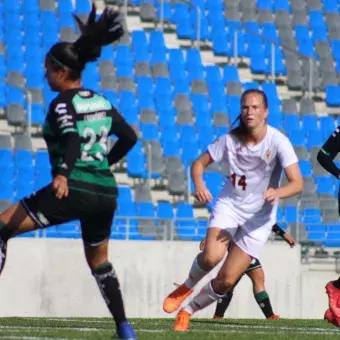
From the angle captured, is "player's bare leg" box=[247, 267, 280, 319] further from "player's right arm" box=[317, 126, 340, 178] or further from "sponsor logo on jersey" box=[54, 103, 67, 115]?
"sponsor logo on jersey" box=[54, 103, 67, 115]

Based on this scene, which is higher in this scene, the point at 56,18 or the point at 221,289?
the point at 56,18

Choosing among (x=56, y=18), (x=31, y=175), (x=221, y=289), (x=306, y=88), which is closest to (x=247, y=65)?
(x=306, y=88)

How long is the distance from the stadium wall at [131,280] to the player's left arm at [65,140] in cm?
843

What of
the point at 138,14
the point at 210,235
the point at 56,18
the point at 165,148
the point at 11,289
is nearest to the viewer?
the point at 210,235

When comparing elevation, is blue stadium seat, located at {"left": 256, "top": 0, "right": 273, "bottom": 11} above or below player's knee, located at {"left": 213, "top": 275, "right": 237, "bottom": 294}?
above

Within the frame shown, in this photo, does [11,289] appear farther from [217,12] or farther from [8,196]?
[217,12]

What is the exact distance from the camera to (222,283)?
9.70 metres

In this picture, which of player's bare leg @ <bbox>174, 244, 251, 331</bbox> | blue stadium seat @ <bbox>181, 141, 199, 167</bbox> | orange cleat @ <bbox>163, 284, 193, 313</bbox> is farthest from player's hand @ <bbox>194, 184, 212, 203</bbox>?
blue stadium seat @ <bbox>181, 141, 199, 167</bbox>

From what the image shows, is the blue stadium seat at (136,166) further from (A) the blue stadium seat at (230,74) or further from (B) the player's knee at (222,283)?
(B) the player's knee at (222,283)

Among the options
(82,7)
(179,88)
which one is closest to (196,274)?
(179,88)

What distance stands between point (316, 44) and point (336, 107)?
75.8 inches

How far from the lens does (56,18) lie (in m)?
24.0

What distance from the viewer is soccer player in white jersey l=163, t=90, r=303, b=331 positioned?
30.5 feet

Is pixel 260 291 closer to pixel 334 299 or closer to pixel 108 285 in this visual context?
pixel 334 299
